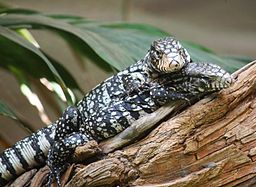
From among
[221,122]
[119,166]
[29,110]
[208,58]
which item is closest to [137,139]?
[119,166]

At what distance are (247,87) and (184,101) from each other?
15cm

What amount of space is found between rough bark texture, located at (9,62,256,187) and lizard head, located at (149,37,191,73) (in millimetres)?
115

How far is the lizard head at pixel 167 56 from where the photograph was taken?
1362 millimetres

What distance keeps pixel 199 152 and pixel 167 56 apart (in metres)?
0.24

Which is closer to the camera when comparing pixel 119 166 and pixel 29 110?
pixel 119 166

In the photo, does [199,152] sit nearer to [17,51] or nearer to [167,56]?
[167,56]

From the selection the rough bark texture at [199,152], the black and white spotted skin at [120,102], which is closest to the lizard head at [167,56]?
the black and white spotted skin at [120,102]

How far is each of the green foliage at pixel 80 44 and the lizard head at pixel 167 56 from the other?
0.19m

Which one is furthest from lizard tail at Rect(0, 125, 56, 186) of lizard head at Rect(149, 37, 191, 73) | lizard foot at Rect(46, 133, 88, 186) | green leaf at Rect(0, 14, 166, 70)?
lizard head at Rect(149, 37, 191, 73)

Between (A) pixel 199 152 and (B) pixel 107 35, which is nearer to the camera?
(A) pixel 199 152

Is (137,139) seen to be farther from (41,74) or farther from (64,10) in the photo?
(64,10)

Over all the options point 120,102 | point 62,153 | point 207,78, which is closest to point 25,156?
point 62,153

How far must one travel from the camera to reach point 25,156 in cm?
159

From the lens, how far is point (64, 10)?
106 inches
